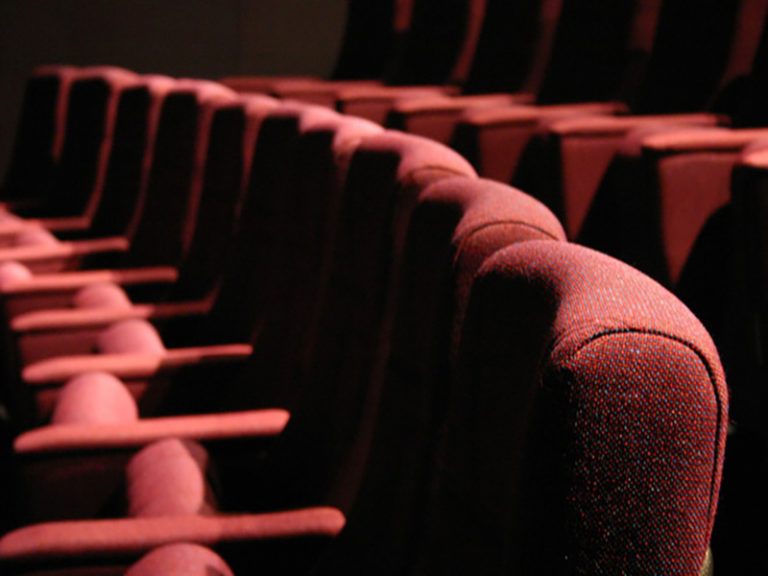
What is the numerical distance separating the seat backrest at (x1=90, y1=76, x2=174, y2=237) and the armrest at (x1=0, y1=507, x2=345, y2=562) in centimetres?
48

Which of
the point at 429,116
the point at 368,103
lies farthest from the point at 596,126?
the point at 368,103

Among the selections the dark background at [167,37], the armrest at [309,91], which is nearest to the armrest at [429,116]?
the armrest at [309,91]

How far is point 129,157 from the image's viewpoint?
83 centimetres

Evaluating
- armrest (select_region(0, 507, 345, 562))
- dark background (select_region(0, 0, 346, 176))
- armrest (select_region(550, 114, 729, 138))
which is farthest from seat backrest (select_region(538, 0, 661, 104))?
dark background (select_region(0, 0, 346, 176))

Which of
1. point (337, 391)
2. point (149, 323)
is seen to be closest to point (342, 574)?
point (337, 391)

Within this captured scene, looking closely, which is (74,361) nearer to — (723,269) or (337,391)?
(337,391)

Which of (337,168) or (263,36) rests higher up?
(337,168)

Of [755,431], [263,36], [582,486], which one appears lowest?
[263,36]

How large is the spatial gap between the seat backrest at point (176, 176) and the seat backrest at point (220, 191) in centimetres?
3

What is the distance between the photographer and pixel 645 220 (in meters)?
0.48

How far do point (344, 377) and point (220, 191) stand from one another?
0.29 m

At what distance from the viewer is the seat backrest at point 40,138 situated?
1060 millimetres

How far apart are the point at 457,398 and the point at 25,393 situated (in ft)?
1.11

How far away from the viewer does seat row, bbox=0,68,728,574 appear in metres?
0.14
